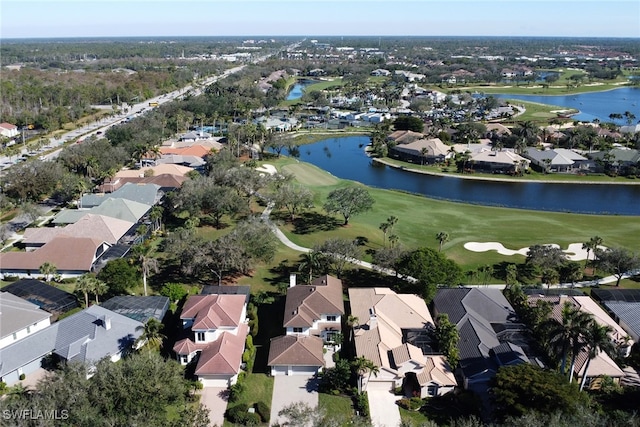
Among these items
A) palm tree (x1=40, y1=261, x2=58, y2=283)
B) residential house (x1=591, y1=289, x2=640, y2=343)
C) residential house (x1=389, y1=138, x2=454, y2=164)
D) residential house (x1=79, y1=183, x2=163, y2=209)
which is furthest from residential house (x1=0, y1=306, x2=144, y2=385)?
residential house (x1=389, y1=138, x2=454, y2=164)

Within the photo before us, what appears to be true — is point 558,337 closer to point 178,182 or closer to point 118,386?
point 118,386

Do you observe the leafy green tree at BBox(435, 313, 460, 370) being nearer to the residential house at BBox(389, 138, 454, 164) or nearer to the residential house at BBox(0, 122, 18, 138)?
the residential house at BBox(389, 138, 454, 164)

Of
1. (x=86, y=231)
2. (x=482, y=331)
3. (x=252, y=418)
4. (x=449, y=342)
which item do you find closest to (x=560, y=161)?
(x=482, y=331)

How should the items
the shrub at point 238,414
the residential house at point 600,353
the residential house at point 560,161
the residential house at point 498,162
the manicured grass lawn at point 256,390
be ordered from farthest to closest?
1. the residential house at point 560,161
2. the residential house at point 498,162
3. the residential house at point 600,353
4. the manicured grass lawn at point 256,390
5. the shrub at point 238,414

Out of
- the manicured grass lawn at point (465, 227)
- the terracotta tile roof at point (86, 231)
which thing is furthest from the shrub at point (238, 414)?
the terracotta tile roof at point (86, 231)

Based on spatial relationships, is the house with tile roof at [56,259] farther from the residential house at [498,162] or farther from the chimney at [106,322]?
the residential house at [498,162]

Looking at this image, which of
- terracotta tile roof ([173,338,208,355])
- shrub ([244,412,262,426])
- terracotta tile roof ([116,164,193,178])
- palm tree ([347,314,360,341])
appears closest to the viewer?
shrub ([244,412,262,426])

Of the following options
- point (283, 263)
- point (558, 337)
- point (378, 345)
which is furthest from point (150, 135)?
point (558, 337)
